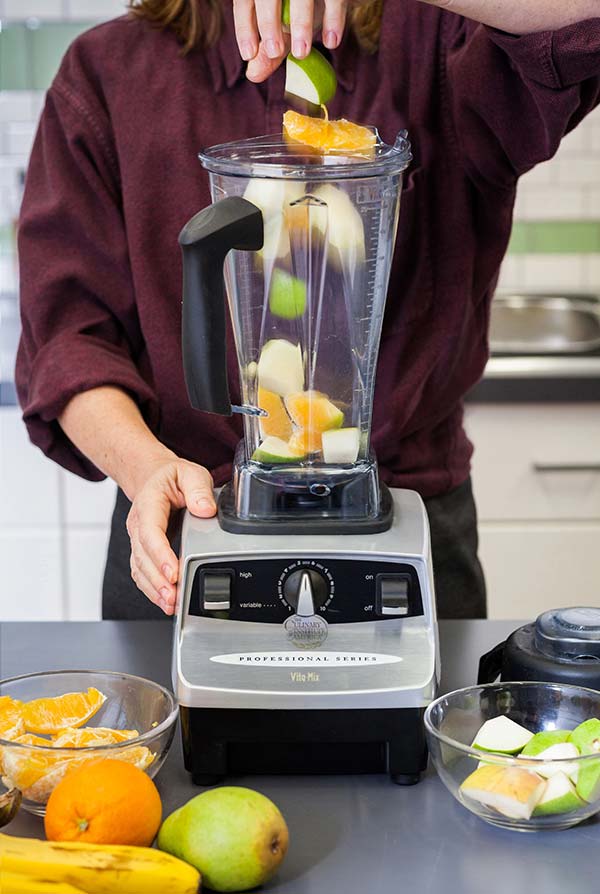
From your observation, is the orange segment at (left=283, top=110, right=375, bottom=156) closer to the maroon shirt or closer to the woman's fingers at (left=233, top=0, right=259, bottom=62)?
the woman's fingers at (left=233, top=0, right=259, bottom=62)

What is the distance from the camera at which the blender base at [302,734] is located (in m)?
0.83

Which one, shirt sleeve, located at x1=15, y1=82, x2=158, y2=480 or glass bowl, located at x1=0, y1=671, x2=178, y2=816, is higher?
shirt sleeve, located at x1=15, y1=82, x2=158, y2=480

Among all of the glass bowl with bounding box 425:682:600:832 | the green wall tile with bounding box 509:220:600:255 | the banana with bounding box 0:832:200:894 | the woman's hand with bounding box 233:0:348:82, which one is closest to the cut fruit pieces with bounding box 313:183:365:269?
the woman's hand with bounding box 233:0:348:82

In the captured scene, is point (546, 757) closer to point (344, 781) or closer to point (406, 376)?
point (344, 781)

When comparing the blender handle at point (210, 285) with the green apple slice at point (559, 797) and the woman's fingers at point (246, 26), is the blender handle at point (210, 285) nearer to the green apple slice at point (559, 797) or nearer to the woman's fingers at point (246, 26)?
the woman's fingers at point (246, 26)

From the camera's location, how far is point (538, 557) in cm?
202

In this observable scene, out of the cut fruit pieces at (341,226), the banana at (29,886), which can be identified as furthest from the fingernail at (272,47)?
the banana at (29,886)

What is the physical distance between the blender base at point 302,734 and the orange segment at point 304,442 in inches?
7.5

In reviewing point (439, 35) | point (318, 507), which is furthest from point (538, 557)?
point (318, 507)

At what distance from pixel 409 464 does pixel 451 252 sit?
212 millimetres

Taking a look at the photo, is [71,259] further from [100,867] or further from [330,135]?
[100,867]

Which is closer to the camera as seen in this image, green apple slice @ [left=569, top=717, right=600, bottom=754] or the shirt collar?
green apple slice @ [left=569, top=717, right=600, bottom=754]

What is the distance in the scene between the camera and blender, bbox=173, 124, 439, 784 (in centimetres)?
83

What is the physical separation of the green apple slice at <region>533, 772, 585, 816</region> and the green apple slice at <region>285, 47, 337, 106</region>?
0.52 m
